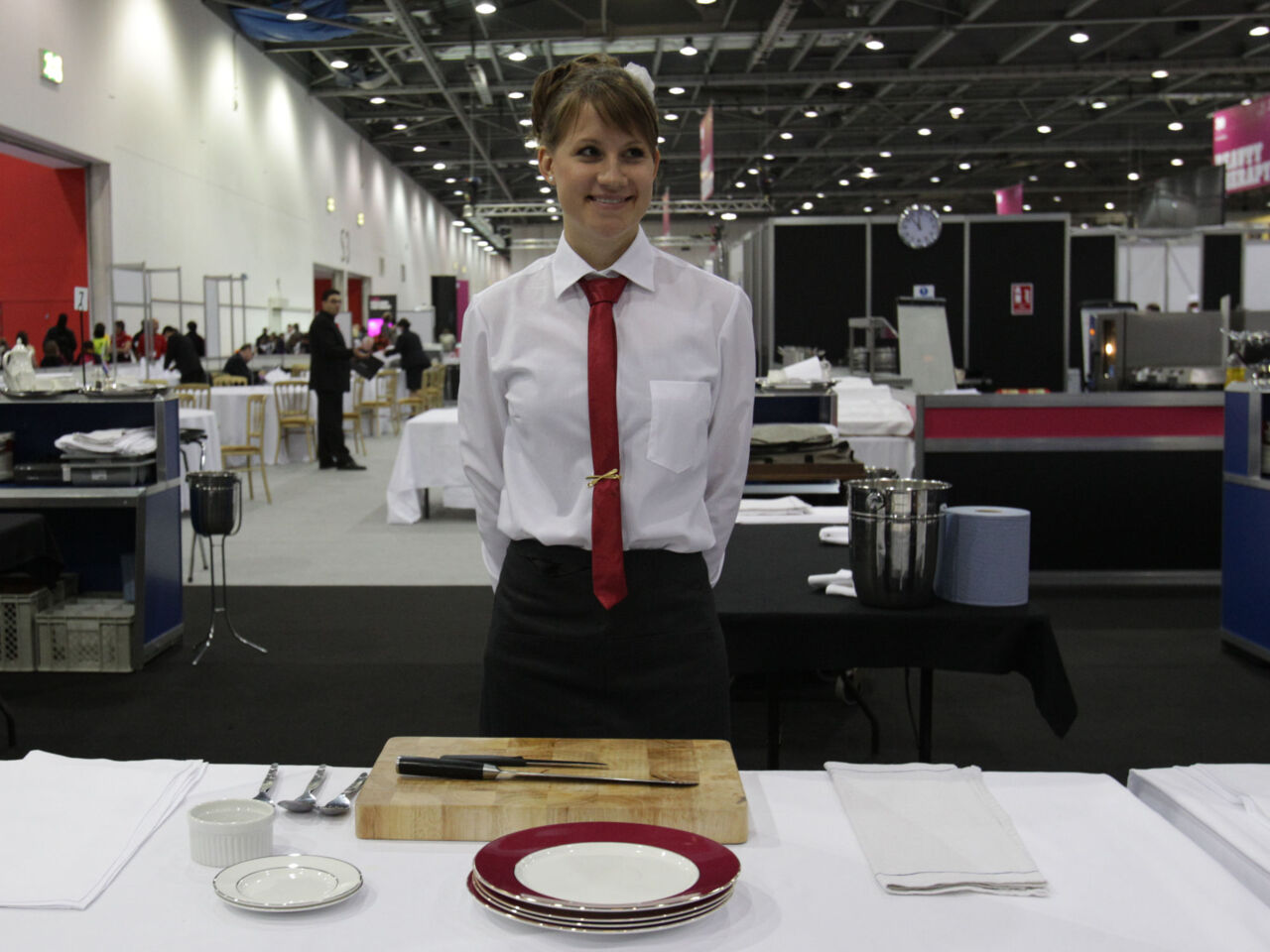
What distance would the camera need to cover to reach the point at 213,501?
4.41 m

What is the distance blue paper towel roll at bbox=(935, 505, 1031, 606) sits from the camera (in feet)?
7.18

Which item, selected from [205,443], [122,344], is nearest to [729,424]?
[205,443]

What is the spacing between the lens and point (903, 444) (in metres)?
6.47

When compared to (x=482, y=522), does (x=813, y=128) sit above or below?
above

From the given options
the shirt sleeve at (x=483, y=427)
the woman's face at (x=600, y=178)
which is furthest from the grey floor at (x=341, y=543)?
the woman's face at (x=600, y=178)

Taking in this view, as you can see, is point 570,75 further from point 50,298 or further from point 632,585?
point 50,298

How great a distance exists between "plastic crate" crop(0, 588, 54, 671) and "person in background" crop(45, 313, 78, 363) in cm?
737

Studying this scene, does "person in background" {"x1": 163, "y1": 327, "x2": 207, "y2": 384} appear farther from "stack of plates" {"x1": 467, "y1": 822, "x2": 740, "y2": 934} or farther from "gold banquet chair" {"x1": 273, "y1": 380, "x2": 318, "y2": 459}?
"stack of plates" {"x1": 467, "y1": 822, "x2": 740, "y2": 934}

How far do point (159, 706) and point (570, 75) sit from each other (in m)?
3.30

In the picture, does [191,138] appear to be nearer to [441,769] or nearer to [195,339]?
[195,339]

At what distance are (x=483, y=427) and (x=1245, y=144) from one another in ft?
43.8

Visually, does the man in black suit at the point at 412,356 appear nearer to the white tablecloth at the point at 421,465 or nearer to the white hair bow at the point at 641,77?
the white tablecloth at the point at 421,465

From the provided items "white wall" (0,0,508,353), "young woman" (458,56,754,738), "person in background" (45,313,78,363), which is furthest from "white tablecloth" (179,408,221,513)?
"young woman" (458,56,754,738)

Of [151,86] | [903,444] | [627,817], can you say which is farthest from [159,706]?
[151,86]
